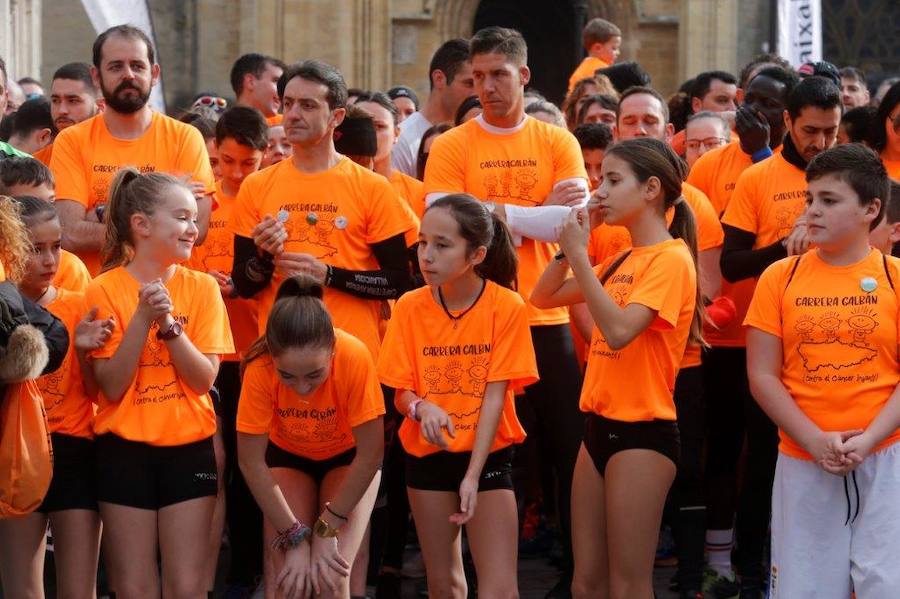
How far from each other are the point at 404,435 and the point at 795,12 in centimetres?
789

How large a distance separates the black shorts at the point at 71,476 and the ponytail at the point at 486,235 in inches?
66.4

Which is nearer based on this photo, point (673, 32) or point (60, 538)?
point (60, 538)

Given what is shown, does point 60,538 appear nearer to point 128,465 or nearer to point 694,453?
point 128,465

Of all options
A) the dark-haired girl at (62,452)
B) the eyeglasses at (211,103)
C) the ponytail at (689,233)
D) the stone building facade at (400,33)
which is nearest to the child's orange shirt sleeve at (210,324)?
the dark-haired girl at (62,452)

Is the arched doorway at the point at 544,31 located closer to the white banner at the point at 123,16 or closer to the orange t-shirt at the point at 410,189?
the white banner at the point at 123,16

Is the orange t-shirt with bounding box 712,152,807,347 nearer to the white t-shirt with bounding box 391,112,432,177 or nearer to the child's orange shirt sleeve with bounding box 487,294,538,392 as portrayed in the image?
the child's orange shirt sleeve with bounding box 487,294,538,392

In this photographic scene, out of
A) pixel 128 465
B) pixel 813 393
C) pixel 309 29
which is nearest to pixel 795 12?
pixel 813 393

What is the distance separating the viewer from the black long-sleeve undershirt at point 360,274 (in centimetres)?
647

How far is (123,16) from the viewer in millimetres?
10086

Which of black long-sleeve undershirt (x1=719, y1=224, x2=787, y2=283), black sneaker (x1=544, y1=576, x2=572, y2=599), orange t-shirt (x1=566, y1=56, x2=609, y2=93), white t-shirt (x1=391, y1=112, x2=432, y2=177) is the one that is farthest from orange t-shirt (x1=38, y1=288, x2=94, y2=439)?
orange t-shirt (x1=566, y1=56, x2=609, y2=93)

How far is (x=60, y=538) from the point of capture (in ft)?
18.9

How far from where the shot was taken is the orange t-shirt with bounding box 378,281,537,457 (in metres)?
5.94

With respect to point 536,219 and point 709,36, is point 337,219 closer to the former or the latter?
point 536,219

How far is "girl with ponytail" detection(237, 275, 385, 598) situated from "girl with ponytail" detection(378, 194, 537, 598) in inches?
7.5
